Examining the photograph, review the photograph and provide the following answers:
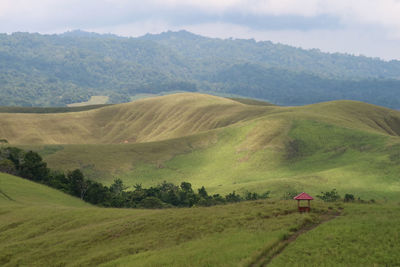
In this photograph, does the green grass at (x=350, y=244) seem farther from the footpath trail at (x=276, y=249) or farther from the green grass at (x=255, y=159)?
the green grass at (x=255, y=159)

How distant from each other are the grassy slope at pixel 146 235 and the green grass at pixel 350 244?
2.59 meters

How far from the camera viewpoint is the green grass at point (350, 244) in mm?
33781

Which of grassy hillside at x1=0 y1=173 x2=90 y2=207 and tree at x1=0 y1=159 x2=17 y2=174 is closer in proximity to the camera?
grassy hillside at x1=0 y1=173 x2=90 y2=207

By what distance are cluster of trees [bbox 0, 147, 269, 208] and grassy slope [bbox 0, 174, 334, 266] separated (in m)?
38.1

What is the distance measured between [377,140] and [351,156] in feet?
46.9

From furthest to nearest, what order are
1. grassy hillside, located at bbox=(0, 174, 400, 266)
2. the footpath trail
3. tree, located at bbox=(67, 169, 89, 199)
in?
tree, located at bbox=(67, 169, 89, 199) < grassy hillside, located at bbox=(0, 174, 400, 266) < the footpath trail

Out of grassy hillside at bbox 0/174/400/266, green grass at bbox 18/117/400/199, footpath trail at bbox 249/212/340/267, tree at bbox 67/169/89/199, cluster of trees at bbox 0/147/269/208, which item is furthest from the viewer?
green grass at bbox 18/117/400/199

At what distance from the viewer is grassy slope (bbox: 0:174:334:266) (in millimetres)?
38500

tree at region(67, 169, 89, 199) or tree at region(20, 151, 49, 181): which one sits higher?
tree at region(20, 151, 49, 181)

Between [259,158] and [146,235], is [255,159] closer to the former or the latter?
[259,158]

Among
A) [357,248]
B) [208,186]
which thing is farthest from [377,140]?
[357,248]

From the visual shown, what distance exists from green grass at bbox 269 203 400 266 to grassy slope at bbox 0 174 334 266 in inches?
102

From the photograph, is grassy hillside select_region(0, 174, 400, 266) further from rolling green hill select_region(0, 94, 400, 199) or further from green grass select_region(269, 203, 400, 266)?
rolling green hill select_region(0, 94, 400, 199)

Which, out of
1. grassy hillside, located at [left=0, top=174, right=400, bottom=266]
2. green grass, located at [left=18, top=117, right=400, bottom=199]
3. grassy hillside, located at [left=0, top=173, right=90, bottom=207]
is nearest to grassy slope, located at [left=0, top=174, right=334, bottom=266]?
grassy hillside, located at [left=0, top=174, right=400, bottom=266]
